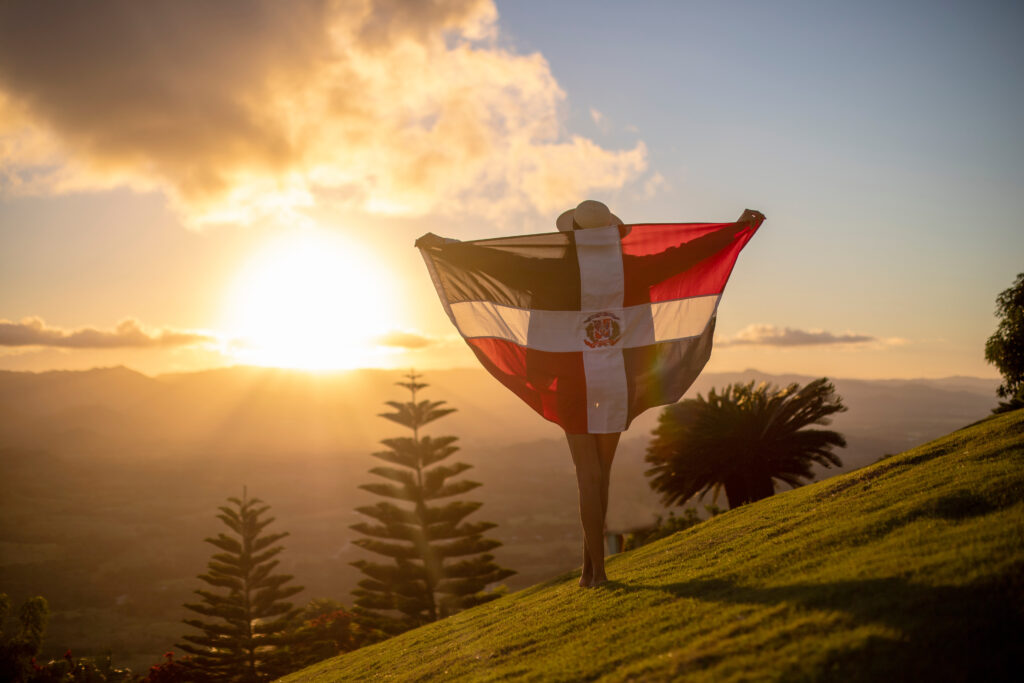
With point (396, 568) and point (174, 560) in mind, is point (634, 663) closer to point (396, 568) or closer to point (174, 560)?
point (396, 568)

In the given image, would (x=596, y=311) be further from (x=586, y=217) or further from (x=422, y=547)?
(x=422, y=547)

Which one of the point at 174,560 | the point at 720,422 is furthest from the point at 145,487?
the point at 720,422

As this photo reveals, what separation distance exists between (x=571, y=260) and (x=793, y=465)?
10.8 metres

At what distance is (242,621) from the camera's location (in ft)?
81.9

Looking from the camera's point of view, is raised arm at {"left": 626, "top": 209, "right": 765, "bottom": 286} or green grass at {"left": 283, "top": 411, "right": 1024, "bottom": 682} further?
raised arm at {"left": 626, "top": 209, "right": 765, "bottom": 286}

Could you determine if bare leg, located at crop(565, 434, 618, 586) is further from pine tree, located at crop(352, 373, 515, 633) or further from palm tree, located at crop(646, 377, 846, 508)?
pine tree, located at crop(352, 373, 515, 633)

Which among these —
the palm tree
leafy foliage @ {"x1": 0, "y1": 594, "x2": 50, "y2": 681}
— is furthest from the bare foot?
leafy foliage @ {"x1": 0, "y1": 594, "x2": 50, "y2": 681}

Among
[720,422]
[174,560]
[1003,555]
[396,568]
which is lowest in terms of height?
[174,560]

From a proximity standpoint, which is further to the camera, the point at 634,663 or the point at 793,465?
the point at 793,465

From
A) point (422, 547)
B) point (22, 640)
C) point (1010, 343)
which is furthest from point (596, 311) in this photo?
point (22, 640)

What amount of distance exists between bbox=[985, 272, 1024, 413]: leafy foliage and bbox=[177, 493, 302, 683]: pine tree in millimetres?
22960

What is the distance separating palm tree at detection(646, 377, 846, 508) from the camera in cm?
1375

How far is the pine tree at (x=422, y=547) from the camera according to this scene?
24.6m

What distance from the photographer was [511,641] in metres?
4.33
